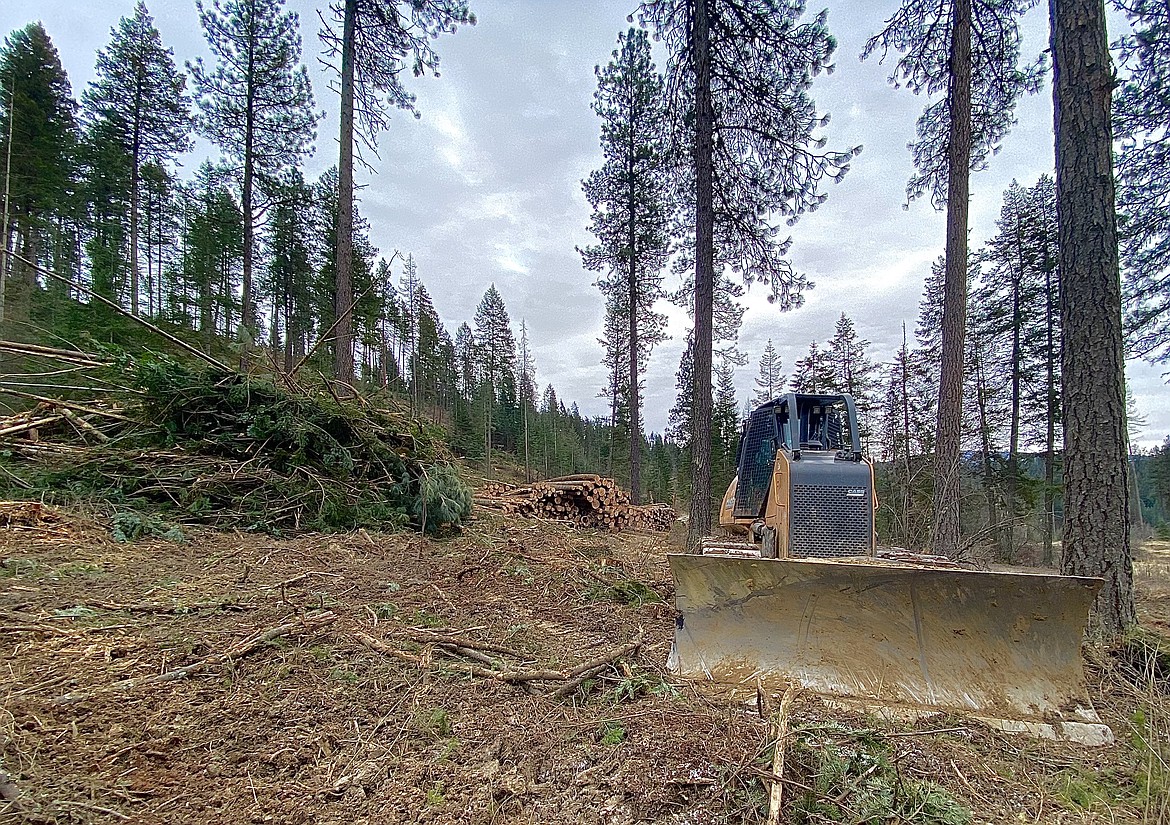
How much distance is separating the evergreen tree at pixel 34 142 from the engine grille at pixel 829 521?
77.7 ft

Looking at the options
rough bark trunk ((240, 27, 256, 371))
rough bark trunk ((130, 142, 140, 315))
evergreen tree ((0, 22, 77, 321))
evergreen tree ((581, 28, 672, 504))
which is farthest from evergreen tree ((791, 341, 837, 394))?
evergreen tree ((0, 22, 77, 321))

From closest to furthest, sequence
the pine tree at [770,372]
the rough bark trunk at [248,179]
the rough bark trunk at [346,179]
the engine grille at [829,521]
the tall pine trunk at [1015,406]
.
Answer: the engine grille at [829,521] → the rough bark trunk at [346,179] → the rough bark trunk at [248,179] → the tall pine trunk at [1015,406] → the pine tree at [770,372]

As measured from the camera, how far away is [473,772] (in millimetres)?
2055

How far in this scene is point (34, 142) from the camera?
56.9 ft

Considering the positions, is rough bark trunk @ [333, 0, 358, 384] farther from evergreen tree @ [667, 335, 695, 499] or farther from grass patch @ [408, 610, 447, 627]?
evergreen tree @ [667, 335, 695, 499]

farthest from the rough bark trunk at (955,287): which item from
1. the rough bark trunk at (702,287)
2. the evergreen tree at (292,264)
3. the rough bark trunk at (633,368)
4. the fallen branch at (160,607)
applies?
the evergreen tree at (292,264)

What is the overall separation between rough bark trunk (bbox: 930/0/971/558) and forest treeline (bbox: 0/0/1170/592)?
51 mm

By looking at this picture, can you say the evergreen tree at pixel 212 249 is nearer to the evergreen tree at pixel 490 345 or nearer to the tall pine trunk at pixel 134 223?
the tall pine trunk at pixel 134 223

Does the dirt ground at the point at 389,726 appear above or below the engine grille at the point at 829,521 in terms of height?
below

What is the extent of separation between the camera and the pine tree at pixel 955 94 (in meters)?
6.88

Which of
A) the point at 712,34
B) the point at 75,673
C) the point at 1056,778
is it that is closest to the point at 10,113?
the point at 712,34

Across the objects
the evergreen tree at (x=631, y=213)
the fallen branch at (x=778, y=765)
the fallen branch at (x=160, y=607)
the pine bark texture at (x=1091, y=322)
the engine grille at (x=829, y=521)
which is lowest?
the fallen branch at (x=778, y=765)

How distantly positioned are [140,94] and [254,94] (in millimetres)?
7140

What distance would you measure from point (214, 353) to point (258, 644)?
639cm
